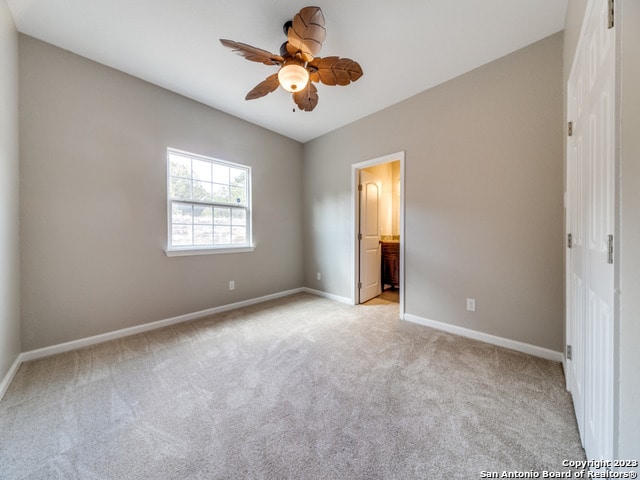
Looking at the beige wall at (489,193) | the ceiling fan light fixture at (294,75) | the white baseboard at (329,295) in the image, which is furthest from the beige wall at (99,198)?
the beige wall at (489,193)

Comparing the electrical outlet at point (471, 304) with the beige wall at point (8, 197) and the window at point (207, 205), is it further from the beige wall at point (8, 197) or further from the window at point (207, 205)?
the beige wall at point (8, 197)

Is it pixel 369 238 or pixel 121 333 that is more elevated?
pixel 369 238

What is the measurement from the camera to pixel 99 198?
2.31m

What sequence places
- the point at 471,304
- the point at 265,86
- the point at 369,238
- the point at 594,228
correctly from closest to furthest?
1. the point at 594,228
2. the point at 265,86
3. the point at 471,304
4. the point at 369,238

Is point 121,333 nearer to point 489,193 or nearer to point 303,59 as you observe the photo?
point 303,59

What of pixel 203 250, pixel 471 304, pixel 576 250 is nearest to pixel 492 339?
pixel 471 304

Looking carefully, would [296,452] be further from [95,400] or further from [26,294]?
[26,294]

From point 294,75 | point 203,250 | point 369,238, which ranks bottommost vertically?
point 203,250

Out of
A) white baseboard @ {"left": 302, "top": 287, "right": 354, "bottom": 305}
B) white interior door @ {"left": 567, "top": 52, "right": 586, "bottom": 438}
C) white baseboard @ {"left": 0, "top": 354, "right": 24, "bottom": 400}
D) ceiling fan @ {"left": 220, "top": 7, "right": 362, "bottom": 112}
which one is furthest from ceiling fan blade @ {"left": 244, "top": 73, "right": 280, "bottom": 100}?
white baseboard @ {"left": 302, "top": 287, "right": 354, "bottom": 305}

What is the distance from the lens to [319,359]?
2031 mm

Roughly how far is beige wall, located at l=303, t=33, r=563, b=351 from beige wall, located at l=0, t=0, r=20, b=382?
3328mm

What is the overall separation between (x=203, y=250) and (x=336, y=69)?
2.48 m

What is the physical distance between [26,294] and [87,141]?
4.73ft

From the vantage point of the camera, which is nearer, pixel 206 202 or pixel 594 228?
pixel 594 228
